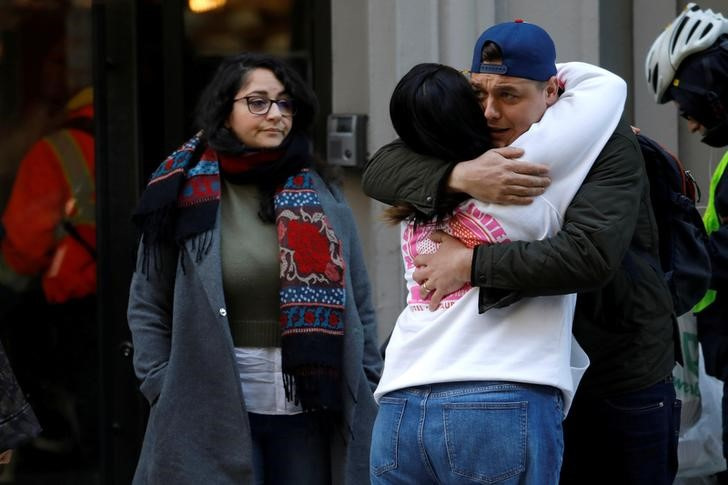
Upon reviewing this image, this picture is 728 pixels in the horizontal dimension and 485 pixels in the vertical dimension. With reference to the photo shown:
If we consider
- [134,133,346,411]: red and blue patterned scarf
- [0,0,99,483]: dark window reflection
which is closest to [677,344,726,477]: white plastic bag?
[134,133,346,411]: red and blue patterned scarf

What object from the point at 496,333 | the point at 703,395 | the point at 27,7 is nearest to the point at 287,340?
the point at 496,333

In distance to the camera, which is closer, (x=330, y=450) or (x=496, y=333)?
(x=496, y=333)

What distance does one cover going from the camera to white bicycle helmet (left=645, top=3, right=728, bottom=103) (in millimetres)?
5012

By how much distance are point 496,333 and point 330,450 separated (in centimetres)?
157

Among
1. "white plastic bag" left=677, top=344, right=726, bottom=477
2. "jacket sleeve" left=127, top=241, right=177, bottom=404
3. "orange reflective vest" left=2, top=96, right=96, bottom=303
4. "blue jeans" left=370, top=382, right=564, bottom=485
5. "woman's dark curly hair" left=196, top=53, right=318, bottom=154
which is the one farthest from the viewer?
"orange reflective vest" left=2, top=96, right=96, bottom=303

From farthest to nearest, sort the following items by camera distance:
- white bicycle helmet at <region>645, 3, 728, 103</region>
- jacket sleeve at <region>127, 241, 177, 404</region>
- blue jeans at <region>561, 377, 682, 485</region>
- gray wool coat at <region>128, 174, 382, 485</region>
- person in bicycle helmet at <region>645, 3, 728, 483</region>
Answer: white bicycle helmet at <region>645, 3, 728, 103</region> → person in bicycle helmet at <region>645, 3, 728, 483</region> → jacket sleeve at <region>127, 241, 177, 404</region> → gray wool coat at <region>128, 174, 382, 485</region> → blue jeans at <region>561, 377, 682, 485</region>

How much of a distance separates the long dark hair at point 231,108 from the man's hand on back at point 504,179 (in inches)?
58.2

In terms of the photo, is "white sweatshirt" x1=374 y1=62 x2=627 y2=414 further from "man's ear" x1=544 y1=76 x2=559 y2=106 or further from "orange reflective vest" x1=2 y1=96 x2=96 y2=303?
"orange reflective vest" x1=2 y1=96 x2=96 y2=303

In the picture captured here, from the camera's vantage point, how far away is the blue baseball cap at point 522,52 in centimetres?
316

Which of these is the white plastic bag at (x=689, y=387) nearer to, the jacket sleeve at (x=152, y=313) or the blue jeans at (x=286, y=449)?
the blue jeans at (x=286, y=449)

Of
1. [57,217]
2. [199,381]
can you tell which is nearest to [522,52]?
[199,381]

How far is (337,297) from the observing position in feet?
14.7

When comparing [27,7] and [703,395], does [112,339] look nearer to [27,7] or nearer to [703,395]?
[27,7]

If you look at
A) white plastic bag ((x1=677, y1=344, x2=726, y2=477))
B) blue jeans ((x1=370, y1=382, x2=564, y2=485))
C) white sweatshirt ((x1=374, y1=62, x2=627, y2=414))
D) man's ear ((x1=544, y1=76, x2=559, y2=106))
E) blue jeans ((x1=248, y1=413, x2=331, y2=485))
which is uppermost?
man's ear ((x1=544, y1=76, x2=559, y2=106))
